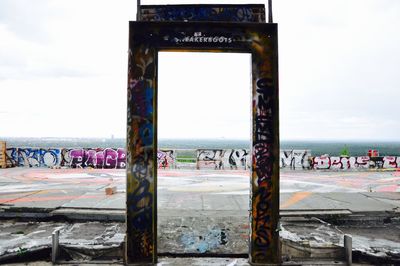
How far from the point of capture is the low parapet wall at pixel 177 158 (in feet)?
73.4

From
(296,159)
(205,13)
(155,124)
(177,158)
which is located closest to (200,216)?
(155,124)

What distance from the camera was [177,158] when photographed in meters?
23.4

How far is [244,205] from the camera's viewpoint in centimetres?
938

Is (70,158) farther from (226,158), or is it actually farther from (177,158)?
(226,158)

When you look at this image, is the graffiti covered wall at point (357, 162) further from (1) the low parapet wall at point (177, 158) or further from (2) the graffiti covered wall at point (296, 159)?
(2) the graffiti covered wall at point (296, 159)

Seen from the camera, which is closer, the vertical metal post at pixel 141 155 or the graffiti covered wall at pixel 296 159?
the vertical metal post at pixel 141 155

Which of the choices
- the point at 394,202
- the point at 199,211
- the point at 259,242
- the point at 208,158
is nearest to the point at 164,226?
the point at 199,211

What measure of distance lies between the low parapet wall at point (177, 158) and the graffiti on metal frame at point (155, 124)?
16.6 metres

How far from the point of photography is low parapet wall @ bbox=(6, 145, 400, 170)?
880 inches

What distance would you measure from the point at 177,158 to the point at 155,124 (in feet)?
58.4

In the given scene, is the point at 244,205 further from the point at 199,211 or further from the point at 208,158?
the point at 208,158

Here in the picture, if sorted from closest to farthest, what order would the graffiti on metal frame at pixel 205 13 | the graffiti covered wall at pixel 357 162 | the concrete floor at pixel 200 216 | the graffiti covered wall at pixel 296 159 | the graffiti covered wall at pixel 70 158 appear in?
the graffiti on metal frame at pixel 205 13 < the concrete floor at pixel 200 216 < the graffiti covered wall at pixel 70 158 < the graffiti covered wall at pixel 296 159 < the graffiti covered wall at pixel 357 162

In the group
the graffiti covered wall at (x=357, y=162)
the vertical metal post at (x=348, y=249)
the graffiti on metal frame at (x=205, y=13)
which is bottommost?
the vertical metal post at (x=348, y=249)

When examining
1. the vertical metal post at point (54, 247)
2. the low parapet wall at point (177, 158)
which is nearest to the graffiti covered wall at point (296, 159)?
the low parapet wall at point (177, 158)
